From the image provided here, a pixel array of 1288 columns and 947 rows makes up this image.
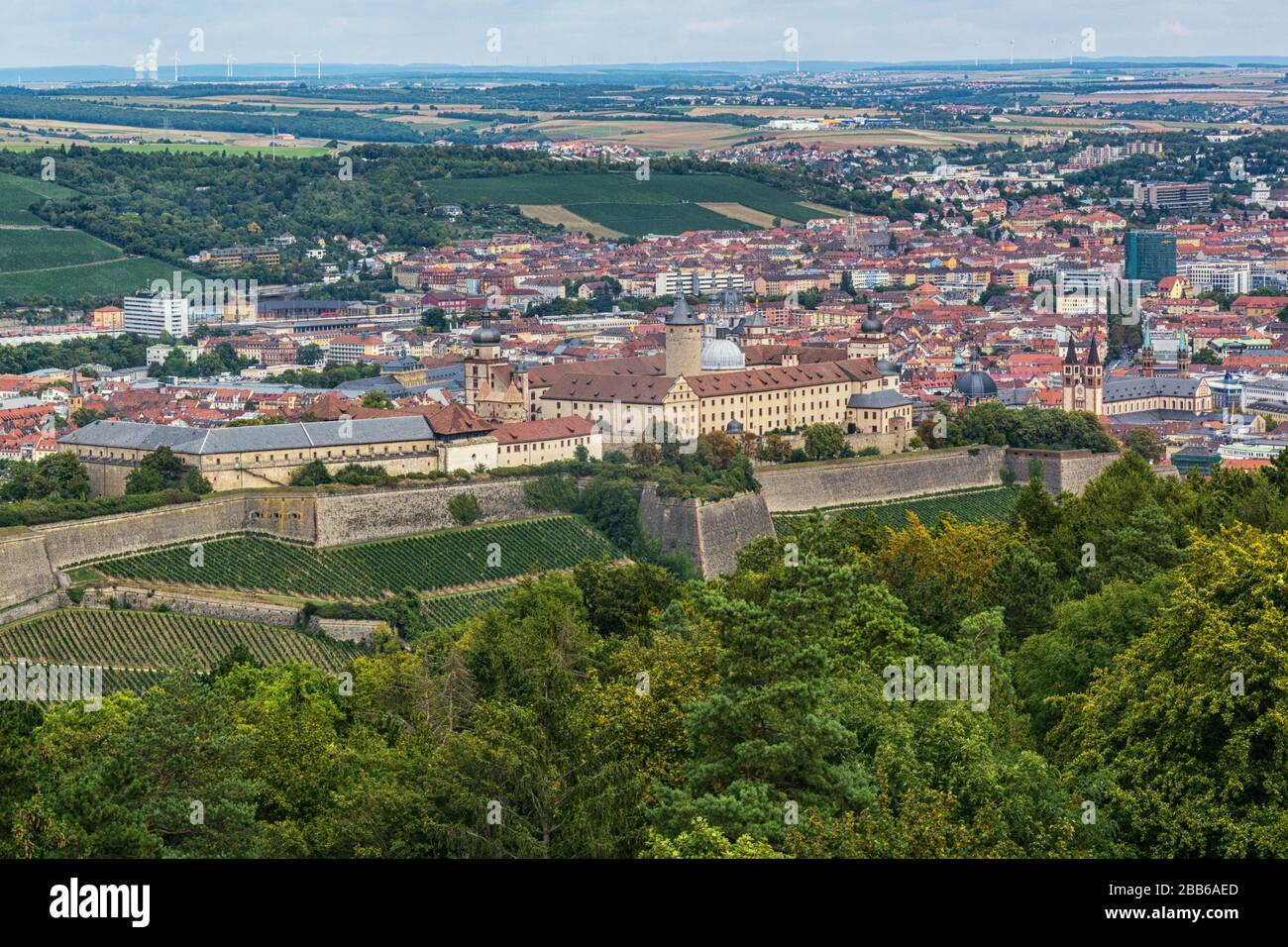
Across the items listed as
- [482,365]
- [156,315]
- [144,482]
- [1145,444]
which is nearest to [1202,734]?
[144,482]

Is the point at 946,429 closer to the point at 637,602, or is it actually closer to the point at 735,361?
the point at 735,361

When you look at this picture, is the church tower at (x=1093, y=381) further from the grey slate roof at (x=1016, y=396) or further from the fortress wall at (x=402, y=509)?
the fortress wall at (x=402, y=509)

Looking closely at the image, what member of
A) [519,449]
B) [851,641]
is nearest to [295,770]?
[851,641]

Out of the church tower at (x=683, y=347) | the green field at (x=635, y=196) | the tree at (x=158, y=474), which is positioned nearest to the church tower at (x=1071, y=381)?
the church tower at (x=683, y=347)

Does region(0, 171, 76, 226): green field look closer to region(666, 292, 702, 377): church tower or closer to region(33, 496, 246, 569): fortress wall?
region(666, 292, 702, 377): church tower

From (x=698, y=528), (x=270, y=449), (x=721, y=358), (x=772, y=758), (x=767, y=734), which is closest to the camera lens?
(x=772, y=758)

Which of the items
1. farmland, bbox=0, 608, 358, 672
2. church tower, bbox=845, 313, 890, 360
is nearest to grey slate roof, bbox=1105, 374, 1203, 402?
church tower, bbox=845, 313, 890, 360

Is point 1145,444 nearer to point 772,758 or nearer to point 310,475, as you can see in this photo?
point 310,475
